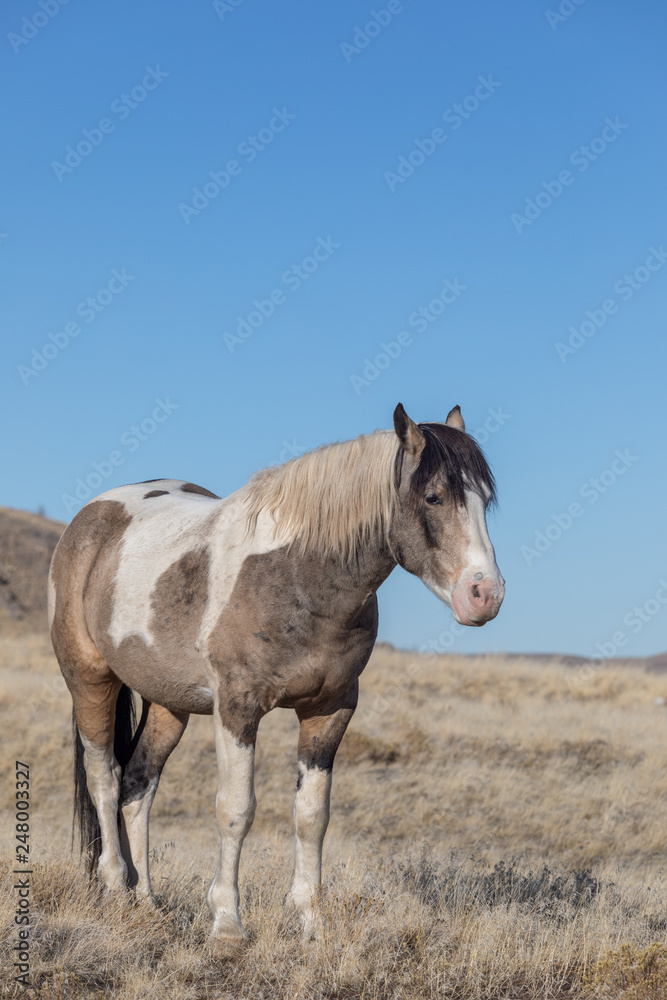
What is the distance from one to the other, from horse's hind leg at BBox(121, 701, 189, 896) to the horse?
0.55 ft

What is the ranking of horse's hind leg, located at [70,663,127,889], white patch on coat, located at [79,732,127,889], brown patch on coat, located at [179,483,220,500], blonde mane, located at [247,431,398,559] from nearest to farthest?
blonde mane, located at [247,431,398,559]
white patch on coat, located at [79,732,127,889]
horse's hind leg, located at [70,663,127,889]
brown patch on coat, located at [179,483,220,500]

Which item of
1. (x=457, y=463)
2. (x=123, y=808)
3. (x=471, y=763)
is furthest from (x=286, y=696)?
(x=471, y=763)

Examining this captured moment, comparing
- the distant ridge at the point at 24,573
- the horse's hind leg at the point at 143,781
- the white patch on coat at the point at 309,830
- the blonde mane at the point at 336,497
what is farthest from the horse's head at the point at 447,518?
the distant ridge at the point at 24,573

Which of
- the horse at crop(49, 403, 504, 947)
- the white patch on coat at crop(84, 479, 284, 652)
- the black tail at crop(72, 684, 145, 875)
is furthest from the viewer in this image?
the black tail at crop(72, 684, 145, 875)

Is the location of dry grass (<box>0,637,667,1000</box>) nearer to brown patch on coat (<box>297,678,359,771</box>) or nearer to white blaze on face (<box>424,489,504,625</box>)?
brown patch on coat (<box>297,678,359,771</box>)

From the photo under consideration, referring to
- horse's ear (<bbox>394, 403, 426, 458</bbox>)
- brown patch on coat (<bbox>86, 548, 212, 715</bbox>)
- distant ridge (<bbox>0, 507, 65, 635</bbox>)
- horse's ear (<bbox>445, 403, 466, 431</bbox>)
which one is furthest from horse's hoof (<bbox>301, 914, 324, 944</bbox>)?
distant ridge (<bbox>0, 507, 65, 635</bbox>)

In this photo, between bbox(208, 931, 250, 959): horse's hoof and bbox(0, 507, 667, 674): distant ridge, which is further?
bbox(0, 507, 667, 674): distant ridge

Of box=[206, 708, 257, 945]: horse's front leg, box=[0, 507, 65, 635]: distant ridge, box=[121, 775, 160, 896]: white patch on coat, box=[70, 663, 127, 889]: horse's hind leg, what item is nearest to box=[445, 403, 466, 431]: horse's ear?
box=[206, 708, 257, 945]: horse's front leg

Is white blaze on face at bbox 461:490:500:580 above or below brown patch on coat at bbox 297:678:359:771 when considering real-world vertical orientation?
above

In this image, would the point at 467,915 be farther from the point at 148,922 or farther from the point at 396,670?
the point at 396,670

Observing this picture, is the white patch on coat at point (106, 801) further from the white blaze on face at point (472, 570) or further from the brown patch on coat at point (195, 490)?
the white blaze on face at point (472, 570)

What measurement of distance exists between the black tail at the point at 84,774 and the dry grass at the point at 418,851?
0.54ft

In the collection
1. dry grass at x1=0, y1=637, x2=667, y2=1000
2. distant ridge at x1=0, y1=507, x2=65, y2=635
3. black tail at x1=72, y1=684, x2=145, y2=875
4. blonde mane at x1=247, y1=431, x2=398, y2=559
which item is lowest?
dry grass at x1=0, y1=637, x2=667, y2=1000

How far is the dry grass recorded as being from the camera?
4.20 meters
